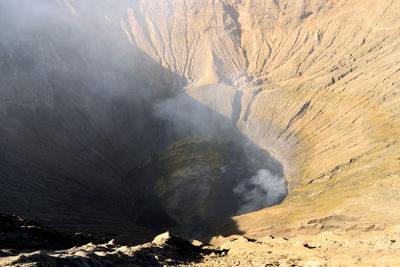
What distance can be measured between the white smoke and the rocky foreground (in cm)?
2824

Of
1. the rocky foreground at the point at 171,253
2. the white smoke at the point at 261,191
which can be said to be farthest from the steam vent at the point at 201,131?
the white smoke at the point at 261,191

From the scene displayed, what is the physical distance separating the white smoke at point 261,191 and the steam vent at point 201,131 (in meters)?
0.27

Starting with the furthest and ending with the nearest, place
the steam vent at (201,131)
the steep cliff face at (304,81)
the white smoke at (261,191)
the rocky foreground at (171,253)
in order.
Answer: the white smoke at (261,191)
the steep cliff face at (304,81)
the steam vent at (201,131)
the rocky foreground at (171,253)

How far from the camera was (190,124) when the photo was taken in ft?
223

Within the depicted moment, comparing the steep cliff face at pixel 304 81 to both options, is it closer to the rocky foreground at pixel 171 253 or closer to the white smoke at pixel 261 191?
the white smoke at pixel 261 191

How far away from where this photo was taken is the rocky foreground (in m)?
12.4

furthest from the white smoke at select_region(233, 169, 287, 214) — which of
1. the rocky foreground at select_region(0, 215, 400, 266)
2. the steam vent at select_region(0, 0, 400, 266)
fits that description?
the rocky foreground at select_region(0, 215, 400, 266)

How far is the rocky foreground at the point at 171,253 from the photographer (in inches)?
488

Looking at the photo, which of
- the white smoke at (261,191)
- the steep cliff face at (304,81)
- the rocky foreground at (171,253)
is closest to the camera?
the rocky foreground at (171,253)

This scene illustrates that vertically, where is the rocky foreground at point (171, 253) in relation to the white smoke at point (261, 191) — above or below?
below

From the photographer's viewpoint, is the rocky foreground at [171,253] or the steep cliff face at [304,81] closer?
the rocky foreground at [171,253]

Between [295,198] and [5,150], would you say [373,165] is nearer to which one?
[295,198]

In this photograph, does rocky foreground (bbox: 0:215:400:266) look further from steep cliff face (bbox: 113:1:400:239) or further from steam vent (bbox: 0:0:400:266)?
steep cliff face (bbox: 113:1:400:239)

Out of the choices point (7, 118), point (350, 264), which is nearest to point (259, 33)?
point (7, 118)
